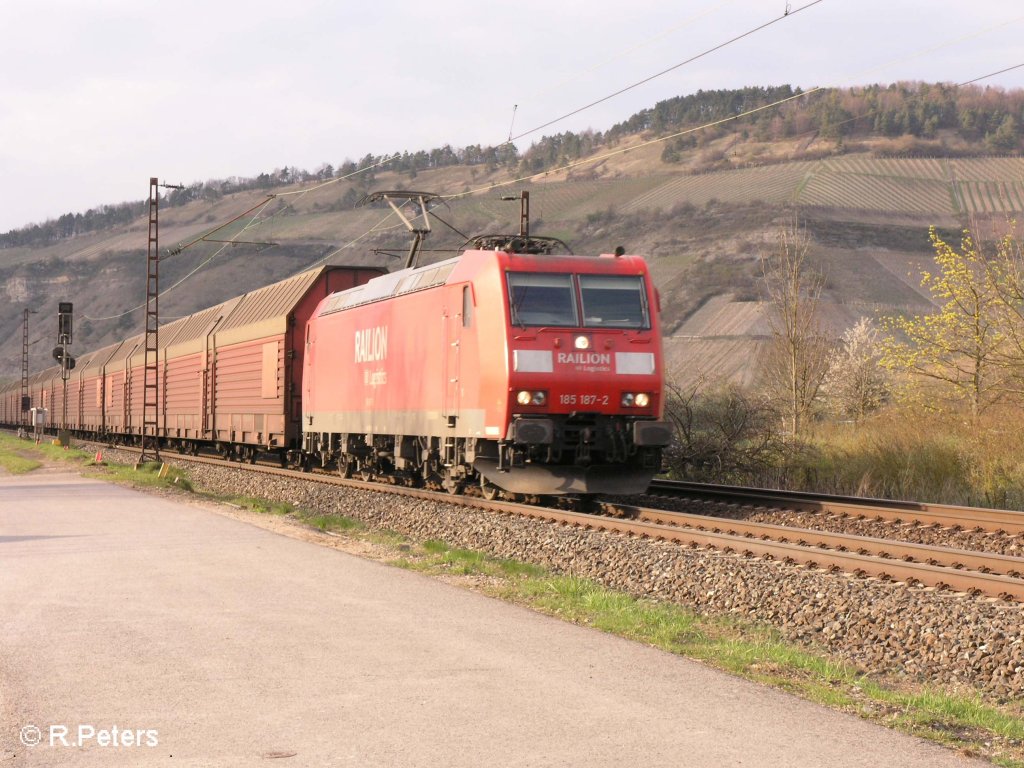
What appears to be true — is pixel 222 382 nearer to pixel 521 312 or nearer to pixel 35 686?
pixel 521 312

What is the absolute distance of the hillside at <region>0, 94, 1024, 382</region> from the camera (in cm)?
7462

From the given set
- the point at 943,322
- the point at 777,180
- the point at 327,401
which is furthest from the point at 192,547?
the point at 777,180

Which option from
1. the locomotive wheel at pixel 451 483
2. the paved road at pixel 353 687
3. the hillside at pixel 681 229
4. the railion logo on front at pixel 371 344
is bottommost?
the paved road at pixel 353 687

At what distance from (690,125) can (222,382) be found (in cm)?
10770

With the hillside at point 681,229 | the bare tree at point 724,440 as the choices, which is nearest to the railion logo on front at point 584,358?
the bare tree at point 724,440

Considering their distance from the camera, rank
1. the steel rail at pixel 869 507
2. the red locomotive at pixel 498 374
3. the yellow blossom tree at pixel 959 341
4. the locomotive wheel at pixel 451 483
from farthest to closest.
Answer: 1. the yellow blossom tree at pixel 959 341
2. the locomotive wheel at pixel 451 483
3. the red locomotive at pixel 498 374
4. the steel rail at pixel 869 507

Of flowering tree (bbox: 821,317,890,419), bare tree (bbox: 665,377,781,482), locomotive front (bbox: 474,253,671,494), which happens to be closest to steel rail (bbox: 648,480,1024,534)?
locomotive front (bbox: 474,253,671,494)

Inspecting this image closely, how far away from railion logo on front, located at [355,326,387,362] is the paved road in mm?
9949

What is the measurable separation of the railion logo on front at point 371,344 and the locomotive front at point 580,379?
13.9 ft

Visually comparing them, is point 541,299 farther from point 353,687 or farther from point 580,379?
point 353,687

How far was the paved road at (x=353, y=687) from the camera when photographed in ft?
17.4

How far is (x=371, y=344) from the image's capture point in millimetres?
20938

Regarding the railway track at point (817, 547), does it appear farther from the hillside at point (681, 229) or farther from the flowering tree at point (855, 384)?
the hillside at point (681, 229)

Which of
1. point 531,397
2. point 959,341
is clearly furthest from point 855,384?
point 531,397
